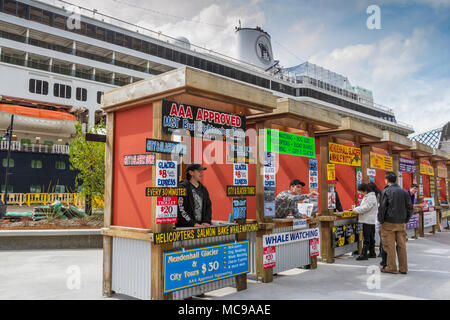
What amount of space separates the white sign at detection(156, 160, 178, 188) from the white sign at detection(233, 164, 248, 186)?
1.52 m

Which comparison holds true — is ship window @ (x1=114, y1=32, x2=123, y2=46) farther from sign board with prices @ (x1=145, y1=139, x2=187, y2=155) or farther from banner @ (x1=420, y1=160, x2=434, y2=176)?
sign board with prices @ (x1=145, y1=139, x2=187, y2=155)

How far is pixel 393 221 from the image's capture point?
693 centimetres

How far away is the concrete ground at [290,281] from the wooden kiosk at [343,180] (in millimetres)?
482

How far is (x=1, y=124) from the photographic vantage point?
34.4 meters

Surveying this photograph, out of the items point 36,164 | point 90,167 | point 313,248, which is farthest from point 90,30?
point 313,248

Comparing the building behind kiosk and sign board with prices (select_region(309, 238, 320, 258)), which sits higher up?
the building behind kiosk

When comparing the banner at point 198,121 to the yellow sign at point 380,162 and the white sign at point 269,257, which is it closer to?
the white sign at point 269,257

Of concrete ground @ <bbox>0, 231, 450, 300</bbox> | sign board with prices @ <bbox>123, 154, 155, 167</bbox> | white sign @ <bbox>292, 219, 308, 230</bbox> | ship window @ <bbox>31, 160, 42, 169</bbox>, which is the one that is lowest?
concrete ground @ <bbox>0, 231, 450, 300</bbox>

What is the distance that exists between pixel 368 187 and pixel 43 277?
7.44 m

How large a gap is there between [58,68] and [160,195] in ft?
117

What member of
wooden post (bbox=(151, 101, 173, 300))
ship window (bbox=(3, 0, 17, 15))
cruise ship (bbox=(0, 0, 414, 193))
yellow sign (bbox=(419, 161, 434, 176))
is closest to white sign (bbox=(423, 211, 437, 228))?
yellow sign (bbox=(419, 161, 434, 176))

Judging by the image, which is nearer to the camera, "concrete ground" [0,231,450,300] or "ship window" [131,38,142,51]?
"concrete ground" [0,231,450,300]

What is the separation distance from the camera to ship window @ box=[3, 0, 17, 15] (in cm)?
3191

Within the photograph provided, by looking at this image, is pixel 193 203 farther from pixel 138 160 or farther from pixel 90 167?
pixel 90 167
